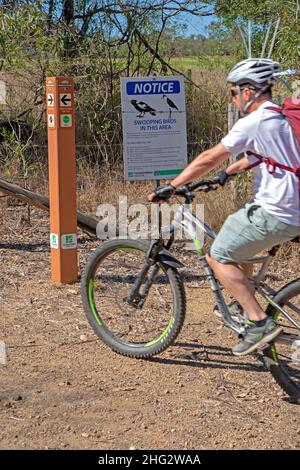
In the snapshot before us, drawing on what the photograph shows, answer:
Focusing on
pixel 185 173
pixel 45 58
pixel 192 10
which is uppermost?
pixel 192 10

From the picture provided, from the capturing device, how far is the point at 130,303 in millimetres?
4957

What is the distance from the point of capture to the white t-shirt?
3938 mm

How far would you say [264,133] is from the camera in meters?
3.94

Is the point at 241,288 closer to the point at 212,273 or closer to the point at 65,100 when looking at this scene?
the point at 212,273

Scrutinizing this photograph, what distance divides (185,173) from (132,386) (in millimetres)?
1348

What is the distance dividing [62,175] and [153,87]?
1467mm

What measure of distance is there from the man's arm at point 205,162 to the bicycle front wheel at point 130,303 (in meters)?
0.72

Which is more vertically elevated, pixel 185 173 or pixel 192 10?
pixel 192 10

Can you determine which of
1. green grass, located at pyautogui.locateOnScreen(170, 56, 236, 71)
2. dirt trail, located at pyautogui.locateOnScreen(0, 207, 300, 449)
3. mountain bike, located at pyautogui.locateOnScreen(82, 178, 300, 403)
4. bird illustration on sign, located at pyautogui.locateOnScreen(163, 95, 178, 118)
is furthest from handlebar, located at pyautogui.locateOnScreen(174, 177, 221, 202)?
green grass, located at pyautogui.locateOnScreen(170, 56, 236, 71)

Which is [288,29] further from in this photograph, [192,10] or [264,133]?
[264,133]

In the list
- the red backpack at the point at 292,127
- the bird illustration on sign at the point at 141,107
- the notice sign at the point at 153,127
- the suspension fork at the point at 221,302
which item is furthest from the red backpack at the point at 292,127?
the bird illustration on sign at the point at 141,107

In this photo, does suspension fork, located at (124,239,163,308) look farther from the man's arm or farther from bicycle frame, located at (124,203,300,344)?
the man's arm
